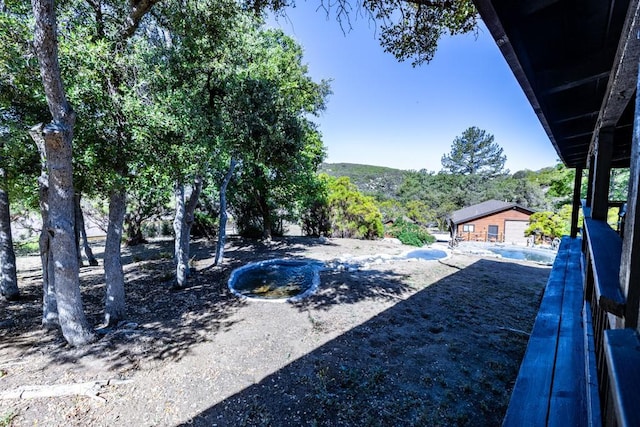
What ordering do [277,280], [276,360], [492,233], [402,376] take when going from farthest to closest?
[492,233] < [277,280] < [276,360] < [402,376]

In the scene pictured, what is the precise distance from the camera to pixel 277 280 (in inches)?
314

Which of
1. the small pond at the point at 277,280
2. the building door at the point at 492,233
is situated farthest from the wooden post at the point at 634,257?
the building door at the point at 492,233

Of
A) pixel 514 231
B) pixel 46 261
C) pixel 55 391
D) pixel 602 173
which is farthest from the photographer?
pixel 514 231

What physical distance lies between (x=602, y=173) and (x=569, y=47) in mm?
1421

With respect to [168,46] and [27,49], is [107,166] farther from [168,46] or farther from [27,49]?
[168,46]

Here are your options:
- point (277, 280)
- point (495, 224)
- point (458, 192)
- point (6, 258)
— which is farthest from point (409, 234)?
point (458, 192)

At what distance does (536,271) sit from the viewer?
9.12m

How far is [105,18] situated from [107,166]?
7.62ft

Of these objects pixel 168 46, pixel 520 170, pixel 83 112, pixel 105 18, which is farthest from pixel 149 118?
pixel 520 170

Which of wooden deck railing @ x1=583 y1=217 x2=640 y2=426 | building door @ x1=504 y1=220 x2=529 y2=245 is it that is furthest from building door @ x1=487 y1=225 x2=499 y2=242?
wooden deck railing @ x1=583 y1=217 x2=640 y2=426

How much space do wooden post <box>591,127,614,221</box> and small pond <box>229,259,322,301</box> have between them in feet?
16.7

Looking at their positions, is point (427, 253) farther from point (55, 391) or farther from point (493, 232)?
point (493, 232)

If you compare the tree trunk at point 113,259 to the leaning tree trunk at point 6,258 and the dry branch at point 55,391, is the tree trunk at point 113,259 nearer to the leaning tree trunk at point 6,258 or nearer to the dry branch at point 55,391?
the dry branch at point 55,391

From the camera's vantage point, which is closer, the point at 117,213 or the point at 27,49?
the point at 27,49
